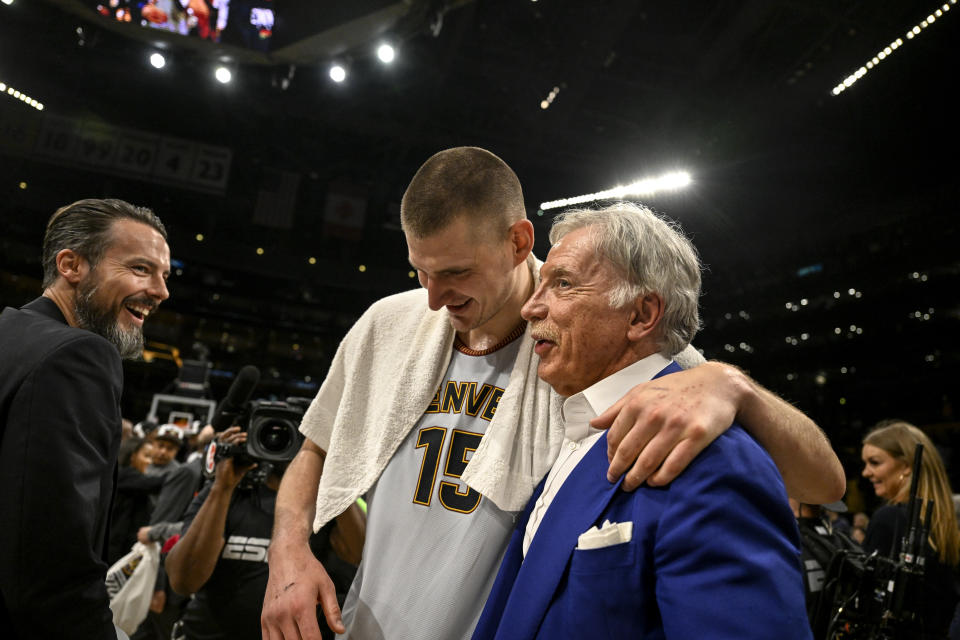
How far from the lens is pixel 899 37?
23.8 ft

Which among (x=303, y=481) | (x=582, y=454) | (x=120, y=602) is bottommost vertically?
(x=120, y=602)

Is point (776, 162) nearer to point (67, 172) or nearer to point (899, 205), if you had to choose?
point (899, 205)

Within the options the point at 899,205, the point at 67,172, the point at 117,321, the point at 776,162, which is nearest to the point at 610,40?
the point at 776,162

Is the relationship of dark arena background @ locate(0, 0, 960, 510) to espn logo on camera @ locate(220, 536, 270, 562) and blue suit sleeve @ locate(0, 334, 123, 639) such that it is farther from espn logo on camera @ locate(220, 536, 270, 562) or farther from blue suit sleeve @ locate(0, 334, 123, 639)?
blue suit sleeve @ locate(0, 334, 123, 639)

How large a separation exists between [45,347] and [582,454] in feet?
3.81

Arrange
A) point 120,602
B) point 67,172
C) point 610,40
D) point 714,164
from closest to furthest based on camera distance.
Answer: point 120,602 → point 610,40 → point 714,164 → point 67,172

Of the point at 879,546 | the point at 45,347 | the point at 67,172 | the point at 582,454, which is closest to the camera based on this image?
the point at 582,454

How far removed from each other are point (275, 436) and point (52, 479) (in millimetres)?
1001

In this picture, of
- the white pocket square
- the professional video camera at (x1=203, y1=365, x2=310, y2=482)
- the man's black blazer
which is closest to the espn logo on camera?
the professional video camera at (x1=203, y1=365, x2=310, y2=482)

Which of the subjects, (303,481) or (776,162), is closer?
(303,481)

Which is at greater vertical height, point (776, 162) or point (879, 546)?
point (776, 162)

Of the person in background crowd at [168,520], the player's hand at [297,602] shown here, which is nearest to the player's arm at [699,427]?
the player's hand at [297,602]

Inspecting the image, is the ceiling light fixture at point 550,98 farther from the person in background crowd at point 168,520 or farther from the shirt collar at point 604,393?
the shirt collar at point 604,393

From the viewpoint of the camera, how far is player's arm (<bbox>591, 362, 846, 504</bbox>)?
0.90 metres
